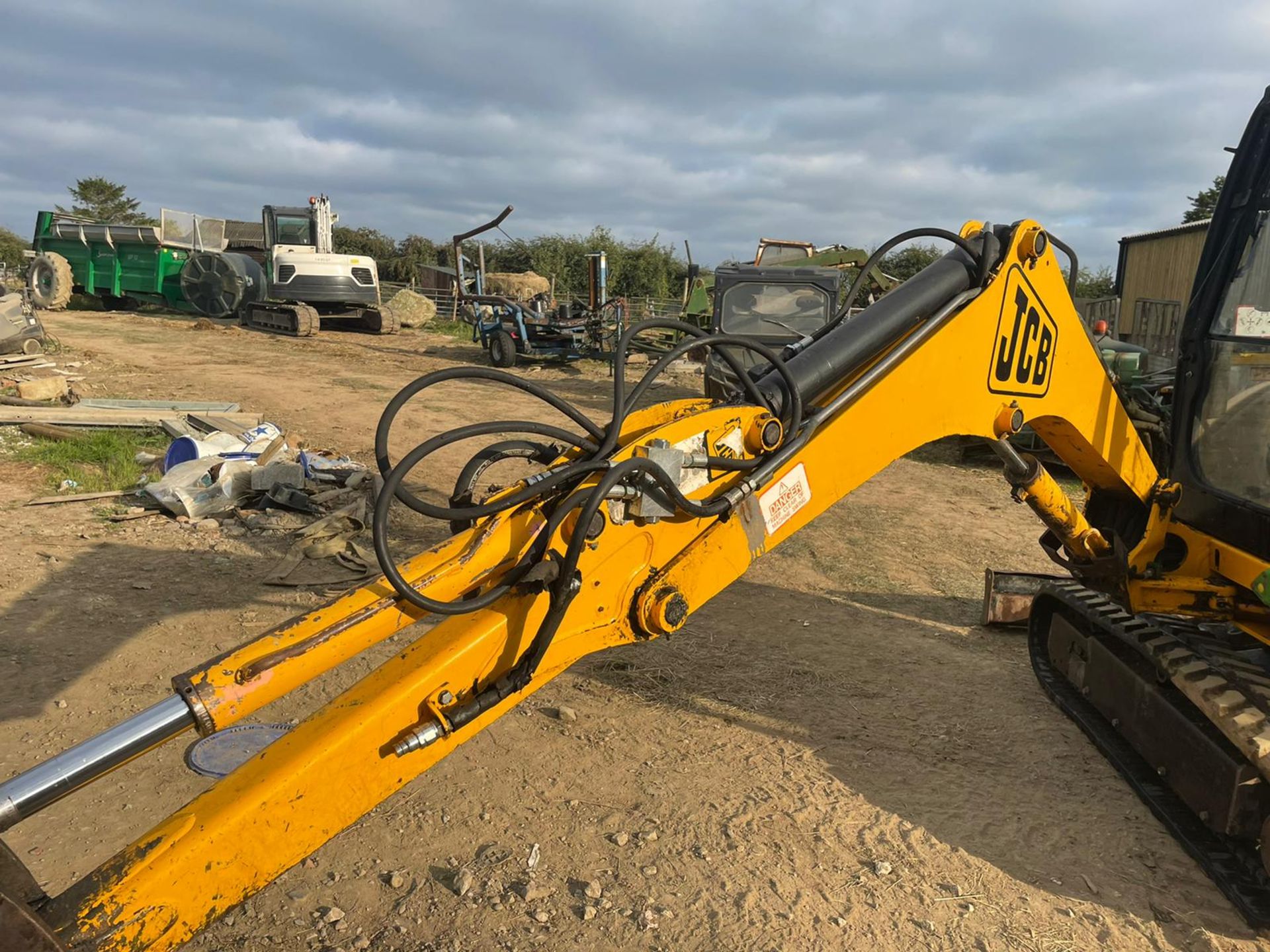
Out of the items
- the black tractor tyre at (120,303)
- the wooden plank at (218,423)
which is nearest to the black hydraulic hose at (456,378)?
the wooden plank at (218,423)

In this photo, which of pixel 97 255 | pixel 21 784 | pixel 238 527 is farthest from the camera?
pixel 97 255

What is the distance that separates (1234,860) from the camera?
288cm

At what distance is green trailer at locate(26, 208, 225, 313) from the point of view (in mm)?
21922

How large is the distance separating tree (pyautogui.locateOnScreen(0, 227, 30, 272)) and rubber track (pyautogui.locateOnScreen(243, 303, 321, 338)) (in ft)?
113

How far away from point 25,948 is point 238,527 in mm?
5206

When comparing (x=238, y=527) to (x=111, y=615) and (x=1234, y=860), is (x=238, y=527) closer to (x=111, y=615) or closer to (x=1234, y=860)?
(x=111, y=615)

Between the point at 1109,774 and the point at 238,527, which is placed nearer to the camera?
the point at 1109,774

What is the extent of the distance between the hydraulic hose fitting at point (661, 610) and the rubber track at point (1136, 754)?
1.96m

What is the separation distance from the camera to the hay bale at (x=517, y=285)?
94.6ft

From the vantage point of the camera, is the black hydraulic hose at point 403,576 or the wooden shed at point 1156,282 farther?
the wooden shed at point 1156,282

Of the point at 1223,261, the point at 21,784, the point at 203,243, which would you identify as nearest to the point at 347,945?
the point at 21,784

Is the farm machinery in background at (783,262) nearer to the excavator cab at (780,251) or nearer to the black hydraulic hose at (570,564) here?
the excavator cab at (780,251)

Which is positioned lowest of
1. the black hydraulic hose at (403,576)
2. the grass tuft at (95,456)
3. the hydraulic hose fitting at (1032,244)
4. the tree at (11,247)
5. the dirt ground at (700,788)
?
the dirt ground at (700,788)

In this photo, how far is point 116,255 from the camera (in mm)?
22328
